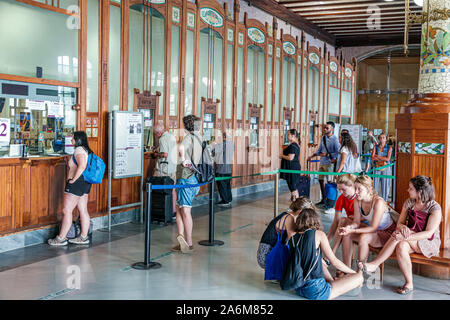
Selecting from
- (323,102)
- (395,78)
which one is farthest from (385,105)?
(323,102)

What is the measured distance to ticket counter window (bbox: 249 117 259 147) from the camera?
10945 millimetres

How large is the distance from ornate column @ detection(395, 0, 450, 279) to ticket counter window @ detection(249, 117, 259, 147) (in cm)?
608

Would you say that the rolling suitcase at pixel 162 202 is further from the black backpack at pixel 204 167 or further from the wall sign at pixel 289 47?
the wall sign at pixel 289 47

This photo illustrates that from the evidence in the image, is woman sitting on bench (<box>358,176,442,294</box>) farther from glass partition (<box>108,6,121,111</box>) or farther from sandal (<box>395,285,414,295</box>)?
glass partition (<box>108,6,121,111</box>)

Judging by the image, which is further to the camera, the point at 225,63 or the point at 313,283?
the point at 225,63

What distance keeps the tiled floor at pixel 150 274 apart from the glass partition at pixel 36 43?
6.81ft

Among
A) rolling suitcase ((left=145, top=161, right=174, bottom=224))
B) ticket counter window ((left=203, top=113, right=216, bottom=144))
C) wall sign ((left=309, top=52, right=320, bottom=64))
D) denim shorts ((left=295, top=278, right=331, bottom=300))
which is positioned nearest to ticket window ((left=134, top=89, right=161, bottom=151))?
rolling suitcase ((left=145, top=161, right=174, bottom=224))

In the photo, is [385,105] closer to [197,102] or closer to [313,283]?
[197,102]

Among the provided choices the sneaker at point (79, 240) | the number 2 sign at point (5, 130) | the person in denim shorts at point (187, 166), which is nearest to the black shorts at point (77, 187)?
the sneaker at point (79, 240)

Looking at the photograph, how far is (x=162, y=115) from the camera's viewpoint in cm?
793

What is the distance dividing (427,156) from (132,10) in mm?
4712

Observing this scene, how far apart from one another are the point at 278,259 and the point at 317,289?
0.43 m

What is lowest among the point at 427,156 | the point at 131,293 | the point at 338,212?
the point at 131,293

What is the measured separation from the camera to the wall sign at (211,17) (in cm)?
887
